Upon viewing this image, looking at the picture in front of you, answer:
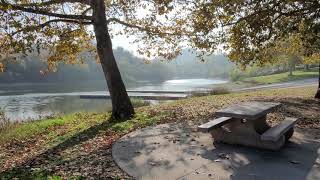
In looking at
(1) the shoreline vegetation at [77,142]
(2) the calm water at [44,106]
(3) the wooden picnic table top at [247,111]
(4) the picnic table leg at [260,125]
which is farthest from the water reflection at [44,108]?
(3) the wooden picnic table top at [247,111]

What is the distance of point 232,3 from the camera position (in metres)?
12.2

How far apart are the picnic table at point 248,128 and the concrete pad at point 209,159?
0.17 metres

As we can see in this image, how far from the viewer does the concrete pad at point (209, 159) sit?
5.89 meters

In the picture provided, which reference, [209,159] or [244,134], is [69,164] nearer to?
[209,159]

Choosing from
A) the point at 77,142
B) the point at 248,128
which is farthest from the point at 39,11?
the point at 248,128

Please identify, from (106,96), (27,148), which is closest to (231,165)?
(27,148)

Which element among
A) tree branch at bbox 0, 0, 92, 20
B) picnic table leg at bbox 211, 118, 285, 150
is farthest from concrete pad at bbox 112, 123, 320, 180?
tree branch at bbox 0, 0, 92, 20

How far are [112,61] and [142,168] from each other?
6274 millimetres

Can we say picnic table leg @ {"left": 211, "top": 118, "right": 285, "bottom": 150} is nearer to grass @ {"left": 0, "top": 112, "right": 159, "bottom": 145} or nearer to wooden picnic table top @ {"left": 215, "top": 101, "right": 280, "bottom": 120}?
wooden picnic table top @ {"left": 215, "top": 101, "right": 280, "bottom": 120}

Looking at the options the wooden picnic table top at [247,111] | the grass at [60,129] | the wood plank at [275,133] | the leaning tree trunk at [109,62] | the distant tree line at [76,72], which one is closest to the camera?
the wood plank at [275,133]

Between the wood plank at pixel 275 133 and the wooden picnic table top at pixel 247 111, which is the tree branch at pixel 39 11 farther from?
the wood plank at pixel 275 133

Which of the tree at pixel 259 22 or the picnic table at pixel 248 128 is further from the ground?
the tree at pixel 259 22

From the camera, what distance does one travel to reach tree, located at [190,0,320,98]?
40.4 feet

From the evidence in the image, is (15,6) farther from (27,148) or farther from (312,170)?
(312,170)
